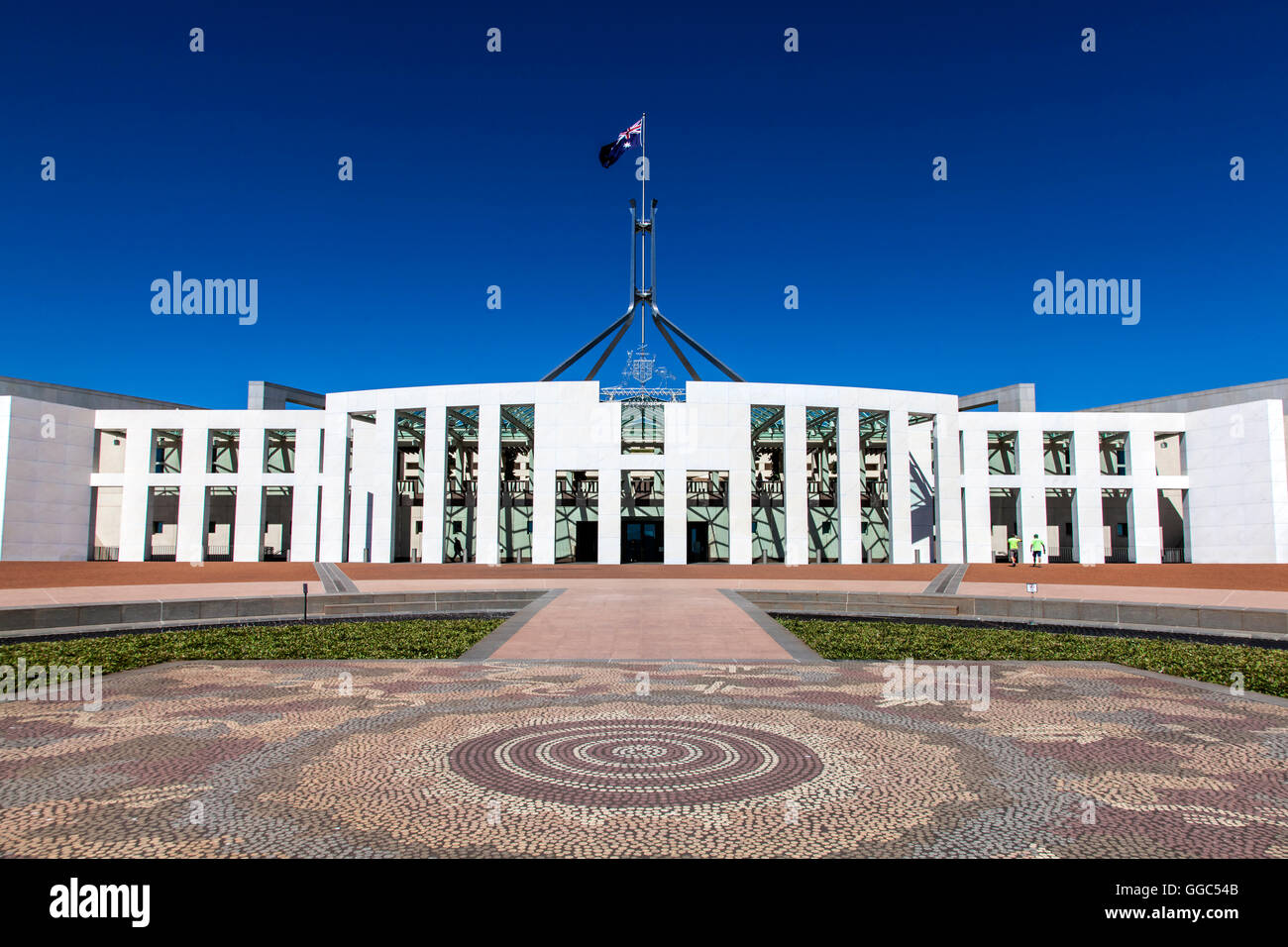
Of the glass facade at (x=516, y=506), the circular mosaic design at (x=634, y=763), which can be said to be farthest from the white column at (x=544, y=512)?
the circular mosaic design at (x=634, y=763)

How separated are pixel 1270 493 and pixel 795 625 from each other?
42.9 metres

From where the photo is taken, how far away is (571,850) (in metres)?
4.57

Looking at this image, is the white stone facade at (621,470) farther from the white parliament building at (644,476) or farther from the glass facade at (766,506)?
the glass facade at (766,506)

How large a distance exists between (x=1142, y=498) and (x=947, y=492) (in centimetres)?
1339

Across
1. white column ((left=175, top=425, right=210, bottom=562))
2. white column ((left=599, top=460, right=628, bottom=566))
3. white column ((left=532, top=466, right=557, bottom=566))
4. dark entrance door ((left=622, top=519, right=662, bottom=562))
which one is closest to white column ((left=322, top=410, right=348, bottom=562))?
white column ((left=175, top=425, right=210, bottom=562))

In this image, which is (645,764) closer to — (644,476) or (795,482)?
(795,482)

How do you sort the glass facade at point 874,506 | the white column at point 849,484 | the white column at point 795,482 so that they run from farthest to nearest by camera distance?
the glass facade at point 874,506, the white column at point 849,484, the white column at point 795,482

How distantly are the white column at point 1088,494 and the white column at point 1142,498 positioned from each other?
2292 millimetres

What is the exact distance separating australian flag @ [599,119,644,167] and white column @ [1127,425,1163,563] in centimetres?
3643

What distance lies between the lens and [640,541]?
175ft

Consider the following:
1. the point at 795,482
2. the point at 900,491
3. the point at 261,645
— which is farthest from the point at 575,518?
the point at 261,645

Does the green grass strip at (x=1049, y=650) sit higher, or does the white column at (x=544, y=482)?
the white column at (x=544, y=482)

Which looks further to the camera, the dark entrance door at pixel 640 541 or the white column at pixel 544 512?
the dark entrance door at pixel 640 541

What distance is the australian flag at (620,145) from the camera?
4806 centimetres
